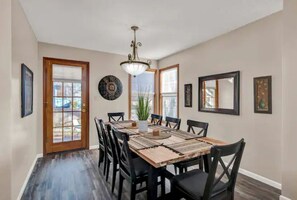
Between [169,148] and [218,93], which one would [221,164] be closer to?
[169,148]

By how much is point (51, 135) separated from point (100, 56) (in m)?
2.33

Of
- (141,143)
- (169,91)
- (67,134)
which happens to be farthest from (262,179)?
(67,134)

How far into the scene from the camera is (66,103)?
13.7ft

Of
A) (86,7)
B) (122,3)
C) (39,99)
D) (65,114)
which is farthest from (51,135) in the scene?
(122,3)

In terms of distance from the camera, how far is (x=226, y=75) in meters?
3.24

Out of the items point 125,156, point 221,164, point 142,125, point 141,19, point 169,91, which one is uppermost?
point 141,19

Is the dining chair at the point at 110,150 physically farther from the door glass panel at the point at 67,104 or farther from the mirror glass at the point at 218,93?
the mirror glass at the point at 218,93

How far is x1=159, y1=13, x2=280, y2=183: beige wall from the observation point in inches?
98.0

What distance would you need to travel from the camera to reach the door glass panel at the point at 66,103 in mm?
4059

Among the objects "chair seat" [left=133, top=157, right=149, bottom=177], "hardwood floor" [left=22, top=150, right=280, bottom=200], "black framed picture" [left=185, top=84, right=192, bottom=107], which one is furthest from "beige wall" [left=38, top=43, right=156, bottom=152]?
"chair seat" [left=133, top=157, right=149, bottom=177]

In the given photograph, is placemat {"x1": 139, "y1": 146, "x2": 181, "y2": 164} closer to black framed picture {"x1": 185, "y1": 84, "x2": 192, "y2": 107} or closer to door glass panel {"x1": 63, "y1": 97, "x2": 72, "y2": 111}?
black framed picture {"x1": 185, "y1": 84, "x2": 192, "y2": 107}

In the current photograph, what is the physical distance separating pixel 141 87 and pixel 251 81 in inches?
123

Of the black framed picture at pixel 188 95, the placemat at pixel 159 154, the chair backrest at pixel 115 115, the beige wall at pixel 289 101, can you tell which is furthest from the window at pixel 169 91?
Result: the placemat at pixel 159 154

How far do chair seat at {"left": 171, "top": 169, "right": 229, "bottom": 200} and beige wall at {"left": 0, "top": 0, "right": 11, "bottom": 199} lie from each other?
1.64 metres
